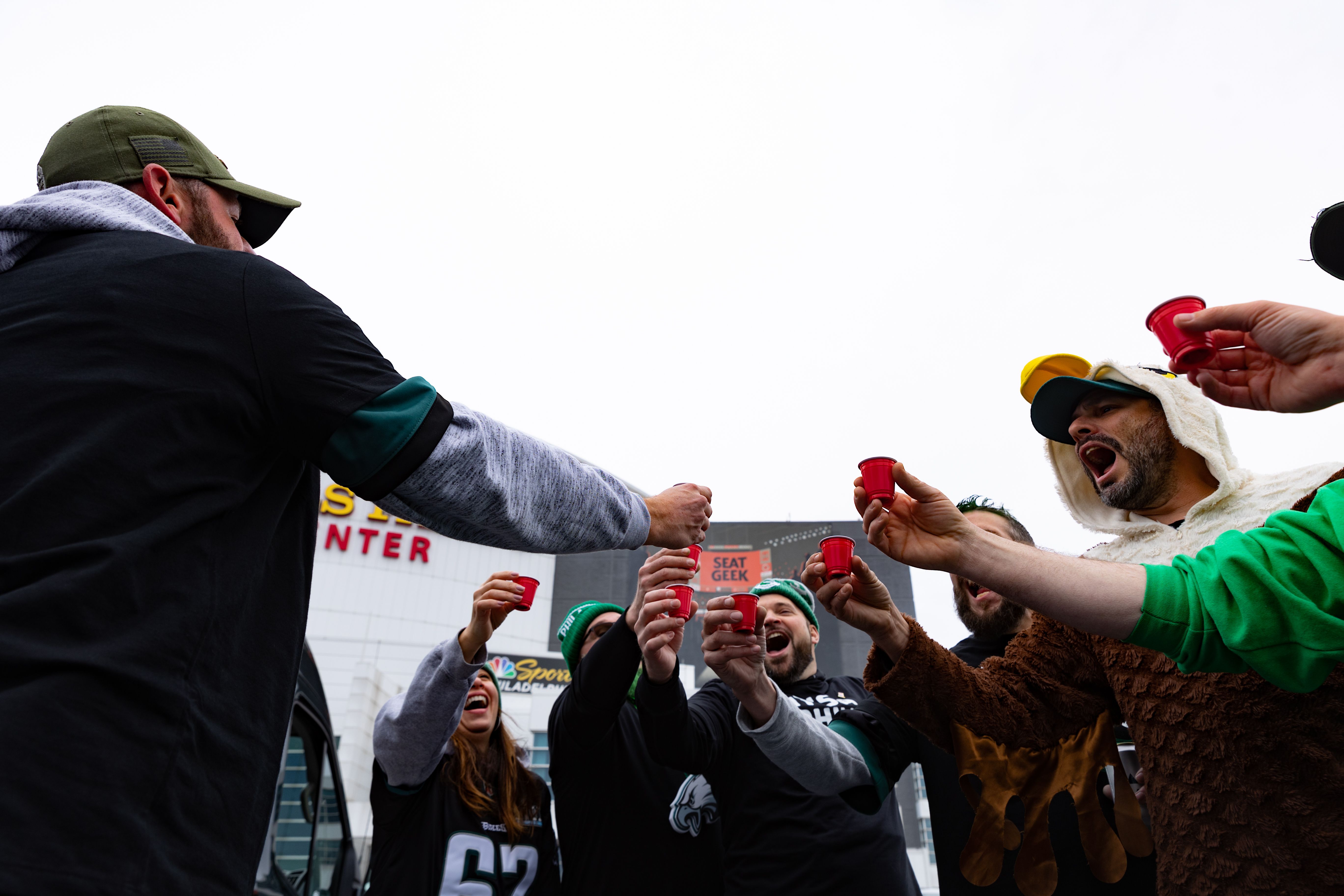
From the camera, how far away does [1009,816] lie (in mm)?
2990

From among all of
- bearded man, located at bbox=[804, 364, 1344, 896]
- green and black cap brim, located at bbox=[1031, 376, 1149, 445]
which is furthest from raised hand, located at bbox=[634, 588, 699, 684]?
green and black cap brim, located at bbox=[1031, 376, 1149, 445]

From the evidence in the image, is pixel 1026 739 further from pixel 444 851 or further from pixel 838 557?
pixel 444 851

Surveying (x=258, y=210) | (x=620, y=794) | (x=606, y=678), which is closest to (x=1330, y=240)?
(x=258, y=210)

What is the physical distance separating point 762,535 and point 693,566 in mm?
35230

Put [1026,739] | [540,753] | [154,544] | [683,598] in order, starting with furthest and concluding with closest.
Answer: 1. [540,753]
2. [683,598]
3. [1026,739]
4. [154,544]

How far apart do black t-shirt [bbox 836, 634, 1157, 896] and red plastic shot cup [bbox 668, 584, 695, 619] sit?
856 millimetres

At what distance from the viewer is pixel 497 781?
411 centimetres

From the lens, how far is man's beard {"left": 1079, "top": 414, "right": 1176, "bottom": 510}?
105 inches

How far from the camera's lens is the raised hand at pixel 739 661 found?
295 cm

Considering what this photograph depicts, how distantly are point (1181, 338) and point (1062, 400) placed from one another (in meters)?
0.92

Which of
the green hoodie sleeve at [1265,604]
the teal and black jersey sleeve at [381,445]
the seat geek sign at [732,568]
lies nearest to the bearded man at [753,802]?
the green hoodie sleeve at [1265,604]

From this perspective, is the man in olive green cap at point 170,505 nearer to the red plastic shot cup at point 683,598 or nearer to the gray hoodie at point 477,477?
the gray hoodie at point 477,477

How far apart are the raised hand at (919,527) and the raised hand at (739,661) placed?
3.15 ft

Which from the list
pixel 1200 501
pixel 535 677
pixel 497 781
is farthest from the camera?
pixel 535 677
